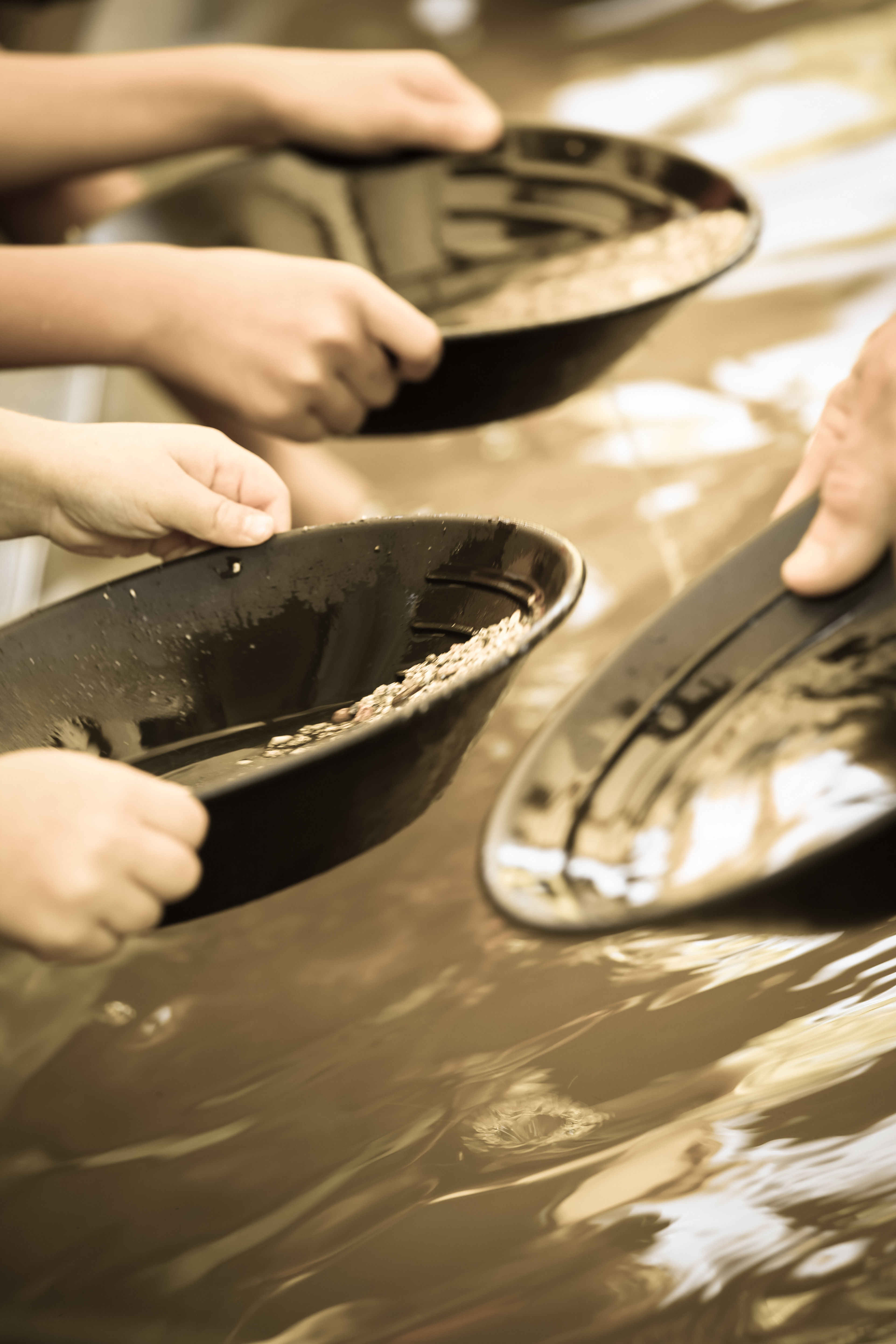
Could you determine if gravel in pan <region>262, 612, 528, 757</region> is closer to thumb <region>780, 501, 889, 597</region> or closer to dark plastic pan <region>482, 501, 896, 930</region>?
dark plastic pan <region>482, 501, 896, 930</region>

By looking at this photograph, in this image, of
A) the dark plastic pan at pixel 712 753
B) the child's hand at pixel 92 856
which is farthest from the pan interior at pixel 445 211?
the child's hand at pixel 92 856

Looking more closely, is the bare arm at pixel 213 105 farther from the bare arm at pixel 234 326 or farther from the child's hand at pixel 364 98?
the bare arm at pixel 234 326

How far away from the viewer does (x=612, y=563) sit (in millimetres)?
947

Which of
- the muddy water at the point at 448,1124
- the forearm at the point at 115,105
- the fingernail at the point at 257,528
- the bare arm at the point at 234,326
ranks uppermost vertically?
the forearm at the point at 115,105

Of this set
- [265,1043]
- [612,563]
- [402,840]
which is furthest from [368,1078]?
[612,563]

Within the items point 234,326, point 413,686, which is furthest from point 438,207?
point 413,686

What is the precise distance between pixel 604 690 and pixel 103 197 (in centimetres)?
76

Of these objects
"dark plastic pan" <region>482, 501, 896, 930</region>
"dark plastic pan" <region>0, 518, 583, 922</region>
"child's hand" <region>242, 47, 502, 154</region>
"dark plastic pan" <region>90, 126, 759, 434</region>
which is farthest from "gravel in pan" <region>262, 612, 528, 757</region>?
"child's hand" <region>242, 47, 502, 154</region>

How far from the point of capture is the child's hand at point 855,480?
22.6 inches

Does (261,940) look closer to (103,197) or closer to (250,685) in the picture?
(250,685)

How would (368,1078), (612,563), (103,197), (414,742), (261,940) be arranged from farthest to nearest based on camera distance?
(103,197), (612,563), (261,940), (368,1078), (414,742)

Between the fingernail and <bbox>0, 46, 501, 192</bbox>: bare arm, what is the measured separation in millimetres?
573

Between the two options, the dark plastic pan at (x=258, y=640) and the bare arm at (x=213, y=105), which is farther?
the bare arm at (x=213, y=105)

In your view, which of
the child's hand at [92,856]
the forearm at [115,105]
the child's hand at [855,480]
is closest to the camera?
the child's hand at [92,856]
